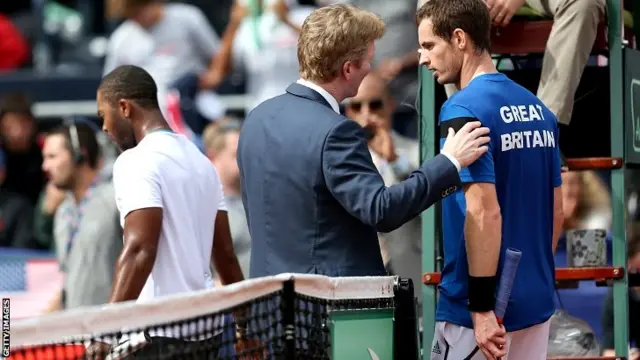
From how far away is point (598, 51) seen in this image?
579 centimetres

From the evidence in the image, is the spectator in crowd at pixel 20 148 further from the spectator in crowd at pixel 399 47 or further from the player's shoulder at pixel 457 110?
the player's shoulder at pixel 457 110

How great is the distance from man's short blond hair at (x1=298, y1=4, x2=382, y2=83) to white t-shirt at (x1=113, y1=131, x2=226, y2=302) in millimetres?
970

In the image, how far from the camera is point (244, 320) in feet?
13.5

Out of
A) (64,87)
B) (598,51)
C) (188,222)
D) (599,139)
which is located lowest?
(188,222)

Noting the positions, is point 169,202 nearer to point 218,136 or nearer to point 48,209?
point 218,136

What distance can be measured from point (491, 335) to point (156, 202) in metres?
1.50

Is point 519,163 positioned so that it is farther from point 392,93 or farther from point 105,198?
point 392,93

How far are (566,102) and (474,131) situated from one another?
1247 millimetres

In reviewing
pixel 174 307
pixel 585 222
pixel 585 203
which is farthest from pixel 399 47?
pixel 174 307

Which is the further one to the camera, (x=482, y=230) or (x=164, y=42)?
(x=164, y=42)

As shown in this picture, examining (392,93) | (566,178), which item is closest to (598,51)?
(566,178)

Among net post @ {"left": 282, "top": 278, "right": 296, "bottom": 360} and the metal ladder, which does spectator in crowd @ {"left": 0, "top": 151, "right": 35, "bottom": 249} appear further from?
net post @ {"left": 282, "top": 278, "right": 296, "bottom": 360}

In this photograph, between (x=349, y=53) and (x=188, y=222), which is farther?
(x=188, y=222)

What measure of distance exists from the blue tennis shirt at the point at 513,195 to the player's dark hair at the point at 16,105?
8.59 meters
